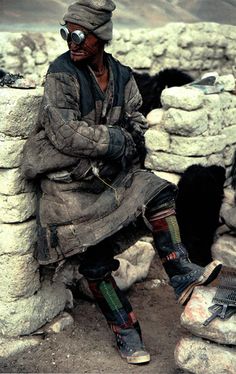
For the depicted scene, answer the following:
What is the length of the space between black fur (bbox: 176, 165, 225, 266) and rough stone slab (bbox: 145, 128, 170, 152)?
335mm

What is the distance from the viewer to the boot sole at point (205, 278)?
4.50 meters

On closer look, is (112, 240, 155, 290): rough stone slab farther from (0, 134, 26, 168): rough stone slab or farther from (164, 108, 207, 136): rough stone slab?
(0, 134, 26, 168): rough stone slab

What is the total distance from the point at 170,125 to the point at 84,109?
1.98 metres

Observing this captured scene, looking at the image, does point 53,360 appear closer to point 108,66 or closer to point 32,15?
point 108,66

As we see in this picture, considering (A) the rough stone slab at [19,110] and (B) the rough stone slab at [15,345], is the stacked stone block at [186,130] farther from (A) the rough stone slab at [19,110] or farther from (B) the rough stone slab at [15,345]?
(B) the rough stone slab at [15,345]

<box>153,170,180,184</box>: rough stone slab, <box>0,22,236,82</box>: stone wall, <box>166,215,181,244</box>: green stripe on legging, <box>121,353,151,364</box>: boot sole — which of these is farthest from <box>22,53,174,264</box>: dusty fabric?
<box>0,22,236,82</box>: stone wall

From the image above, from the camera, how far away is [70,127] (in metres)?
4.36

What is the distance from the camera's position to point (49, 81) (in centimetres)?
443

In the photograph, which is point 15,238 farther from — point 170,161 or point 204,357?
point 170,161

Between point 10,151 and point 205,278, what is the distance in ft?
5.38

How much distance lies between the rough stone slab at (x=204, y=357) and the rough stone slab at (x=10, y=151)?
5.71 ft

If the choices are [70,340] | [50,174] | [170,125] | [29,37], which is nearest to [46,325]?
[70,340]

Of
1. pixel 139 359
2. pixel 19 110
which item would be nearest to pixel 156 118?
pixel 19 110

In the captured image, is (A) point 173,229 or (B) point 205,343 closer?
(B) point 205,343
